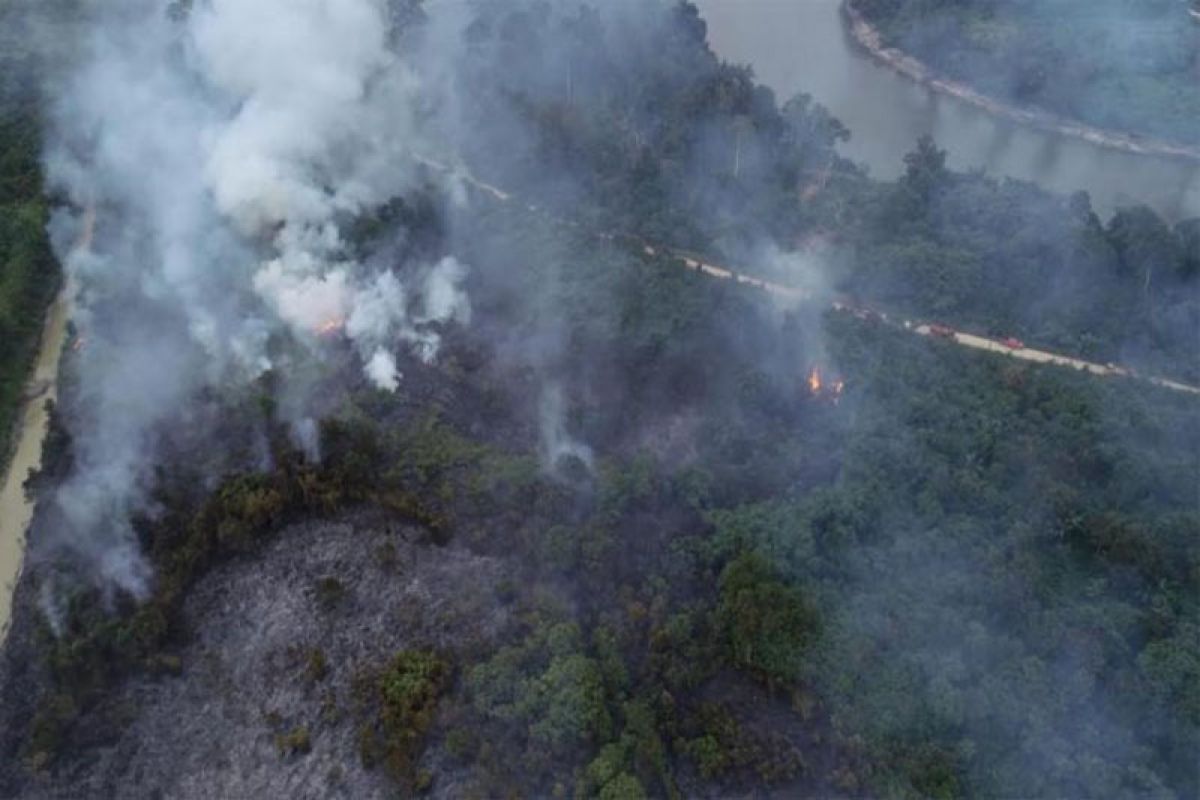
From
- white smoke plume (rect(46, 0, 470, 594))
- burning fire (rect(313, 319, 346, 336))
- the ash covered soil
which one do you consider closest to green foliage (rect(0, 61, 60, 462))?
white smoke plume (rect(46, 0, 470, 594))

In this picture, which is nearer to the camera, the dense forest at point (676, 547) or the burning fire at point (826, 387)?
the dense forest at point (676, 547)

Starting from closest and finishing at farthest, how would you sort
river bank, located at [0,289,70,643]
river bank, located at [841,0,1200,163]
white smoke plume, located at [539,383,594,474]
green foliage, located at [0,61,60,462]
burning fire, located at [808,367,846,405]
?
river bank, located at [0,289,70,643] < white smoke plume, located at [539,383,594,474] < burning fire, located at [808,367,846,405] < green foliage, located at [0,61,60,462] < river bank, located at [841,0,1200,163]

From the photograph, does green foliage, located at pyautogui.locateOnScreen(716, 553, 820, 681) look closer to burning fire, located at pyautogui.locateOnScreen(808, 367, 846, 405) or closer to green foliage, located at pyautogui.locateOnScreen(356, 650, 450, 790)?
green foliage, located at pyautogui.locateOnScreen(356, 650, 450, 790)

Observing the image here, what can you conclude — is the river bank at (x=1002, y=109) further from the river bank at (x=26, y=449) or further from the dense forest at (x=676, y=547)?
the river bank at (x=26, y=449)

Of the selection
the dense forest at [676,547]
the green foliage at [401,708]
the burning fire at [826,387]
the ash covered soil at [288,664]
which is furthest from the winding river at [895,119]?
the green foliage at [401,708]

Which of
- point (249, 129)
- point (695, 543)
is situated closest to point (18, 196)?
point (249, 129)

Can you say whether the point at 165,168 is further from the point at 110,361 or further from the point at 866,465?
the point at 866,465

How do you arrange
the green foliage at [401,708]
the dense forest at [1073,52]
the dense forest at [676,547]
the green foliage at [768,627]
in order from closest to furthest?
the green foliage at [401,708] < the dense forest at [676,547] < the green foliage at [768,627] < the dense forest at [1073,52]
